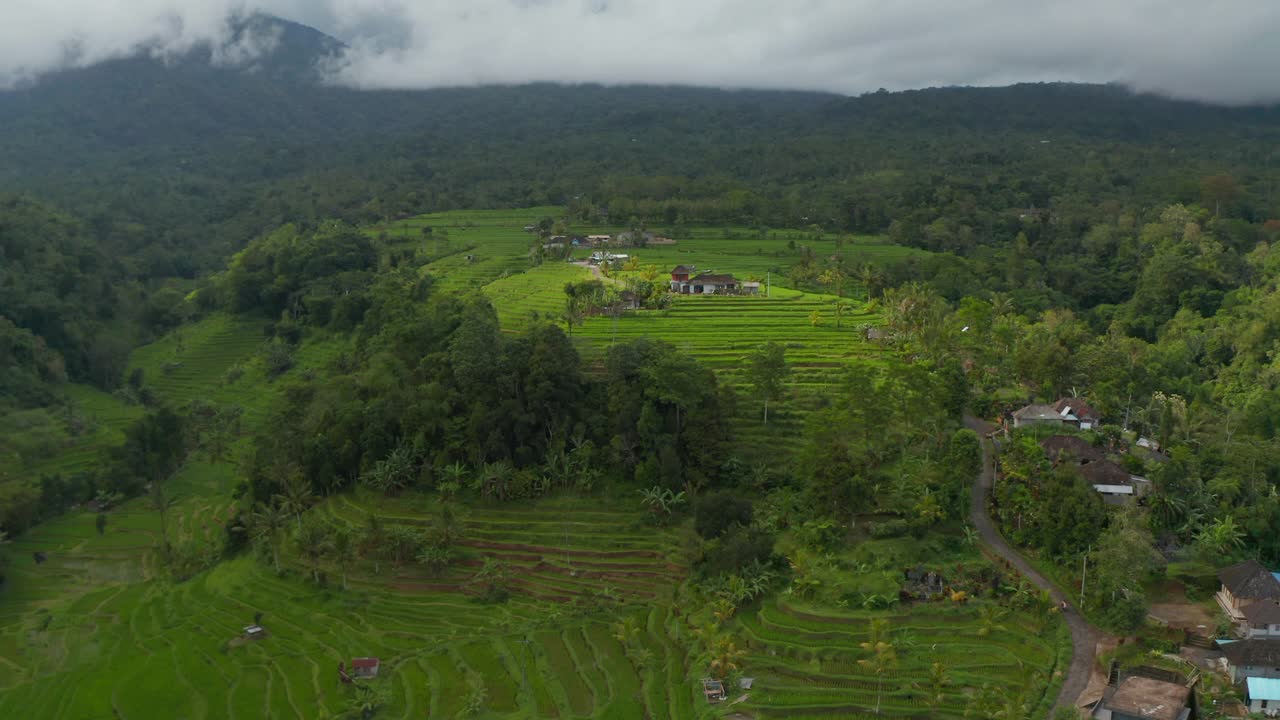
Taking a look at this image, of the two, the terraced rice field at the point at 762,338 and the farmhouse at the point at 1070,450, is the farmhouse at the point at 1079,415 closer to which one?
the farmhouse at the point at 1070,450

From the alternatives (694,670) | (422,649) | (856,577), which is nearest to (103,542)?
(422,649)

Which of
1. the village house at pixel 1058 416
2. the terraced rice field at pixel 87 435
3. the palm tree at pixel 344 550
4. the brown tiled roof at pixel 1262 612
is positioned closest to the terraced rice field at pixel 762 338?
the village house at pixel 1058 416

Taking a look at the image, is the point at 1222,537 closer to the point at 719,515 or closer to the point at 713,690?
the point at 719,515

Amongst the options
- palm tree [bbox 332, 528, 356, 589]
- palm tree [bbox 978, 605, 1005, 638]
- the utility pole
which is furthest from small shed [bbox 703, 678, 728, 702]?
palm tree [bbox 332, 528, 356, 589]

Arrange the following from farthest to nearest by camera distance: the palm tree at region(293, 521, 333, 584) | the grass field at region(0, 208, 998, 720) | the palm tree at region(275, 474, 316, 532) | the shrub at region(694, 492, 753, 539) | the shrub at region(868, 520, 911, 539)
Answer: the palm tree at region(275, 474, 316, 532) < the palm tree at region(293, 521, 333, 584) < the shrub at region(694, 492, 753, 539) < the shrub at region(868, 520, 911, 539) < the grass field at region(0, 208, 998, 720)

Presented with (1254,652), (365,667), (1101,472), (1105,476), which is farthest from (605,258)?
(1254,652)

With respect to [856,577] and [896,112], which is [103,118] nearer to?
[896,112]

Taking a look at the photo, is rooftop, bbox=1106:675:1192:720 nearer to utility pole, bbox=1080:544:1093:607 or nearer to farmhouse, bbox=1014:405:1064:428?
utility pole, bbox=1080:544:1093:607
